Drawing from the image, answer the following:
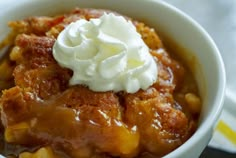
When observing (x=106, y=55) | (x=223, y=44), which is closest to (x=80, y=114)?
(x=106, y=55)

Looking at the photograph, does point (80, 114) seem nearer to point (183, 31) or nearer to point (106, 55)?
point (106, 55)

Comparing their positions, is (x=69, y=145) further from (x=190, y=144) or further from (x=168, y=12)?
(x=168, y=12)

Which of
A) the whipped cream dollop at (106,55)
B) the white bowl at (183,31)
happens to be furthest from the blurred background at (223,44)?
the whipped cream dollop at (106,55)

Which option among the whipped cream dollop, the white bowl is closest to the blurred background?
the white bowl

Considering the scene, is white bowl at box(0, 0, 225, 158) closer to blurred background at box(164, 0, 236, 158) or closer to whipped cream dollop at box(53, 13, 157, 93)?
whipped cream dollop at box(53, 13, 157, 93)

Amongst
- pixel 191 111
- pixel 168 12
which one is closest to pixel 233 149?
pixel 191 111

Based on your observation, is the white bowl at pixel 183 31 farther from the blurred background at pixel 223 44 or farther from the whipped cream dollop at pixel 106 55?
the blurred background at pixel 223 44
